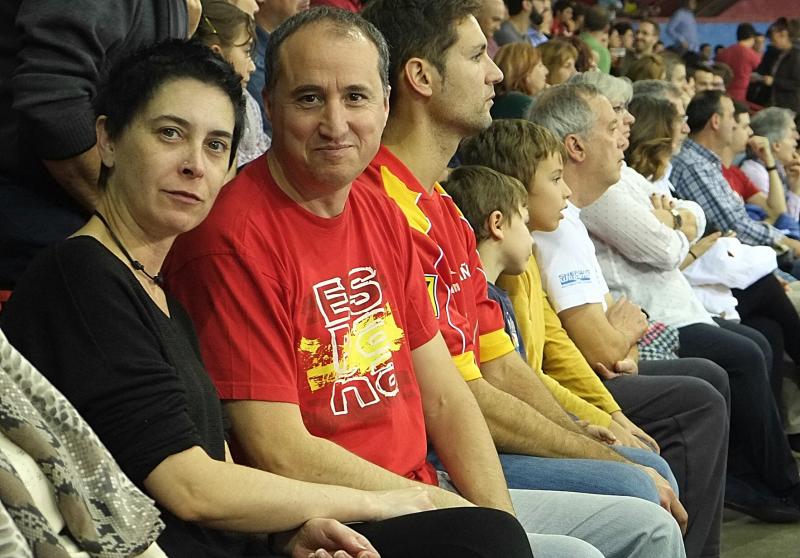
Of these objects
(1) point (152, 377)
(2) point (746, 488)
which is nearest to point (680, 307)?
(2) point (746, 488)

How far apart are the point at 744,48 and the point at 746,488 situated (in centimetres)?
832

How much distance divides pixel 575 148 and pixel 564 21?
6.97 m

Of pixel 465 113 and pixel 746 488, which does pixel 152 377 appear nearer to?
pixel 465 113

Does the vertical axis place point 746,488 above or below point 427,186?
below

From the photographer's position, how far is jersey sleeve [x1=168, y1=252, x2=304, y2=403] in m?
2.10

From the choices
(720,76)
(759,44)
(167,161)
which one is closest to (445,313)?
(167,161)

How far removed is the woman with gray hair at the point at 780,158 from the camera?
23.5 feet

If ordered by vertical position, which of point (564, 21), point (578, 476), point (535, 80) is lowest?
point (578, 476)

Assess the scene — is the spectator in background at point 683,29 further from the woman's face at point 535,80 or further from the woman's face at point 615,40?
the woman's face at point 535,80

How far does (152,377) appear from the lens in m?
1.80

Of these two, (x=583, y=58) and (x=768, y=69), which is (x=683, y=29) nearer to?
(x=768, y=69)

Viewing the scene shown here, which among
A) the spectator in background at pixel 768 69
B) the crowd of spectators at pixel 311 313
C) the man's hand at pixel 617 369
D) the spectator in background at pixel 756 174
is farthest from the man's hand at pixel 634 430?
the spectator in background at pixel 768 69

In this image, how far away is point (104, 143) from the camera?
203cm

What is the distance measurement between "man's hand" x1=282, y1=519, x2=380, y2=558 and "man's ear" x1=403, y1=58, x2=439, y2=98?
1.31m
